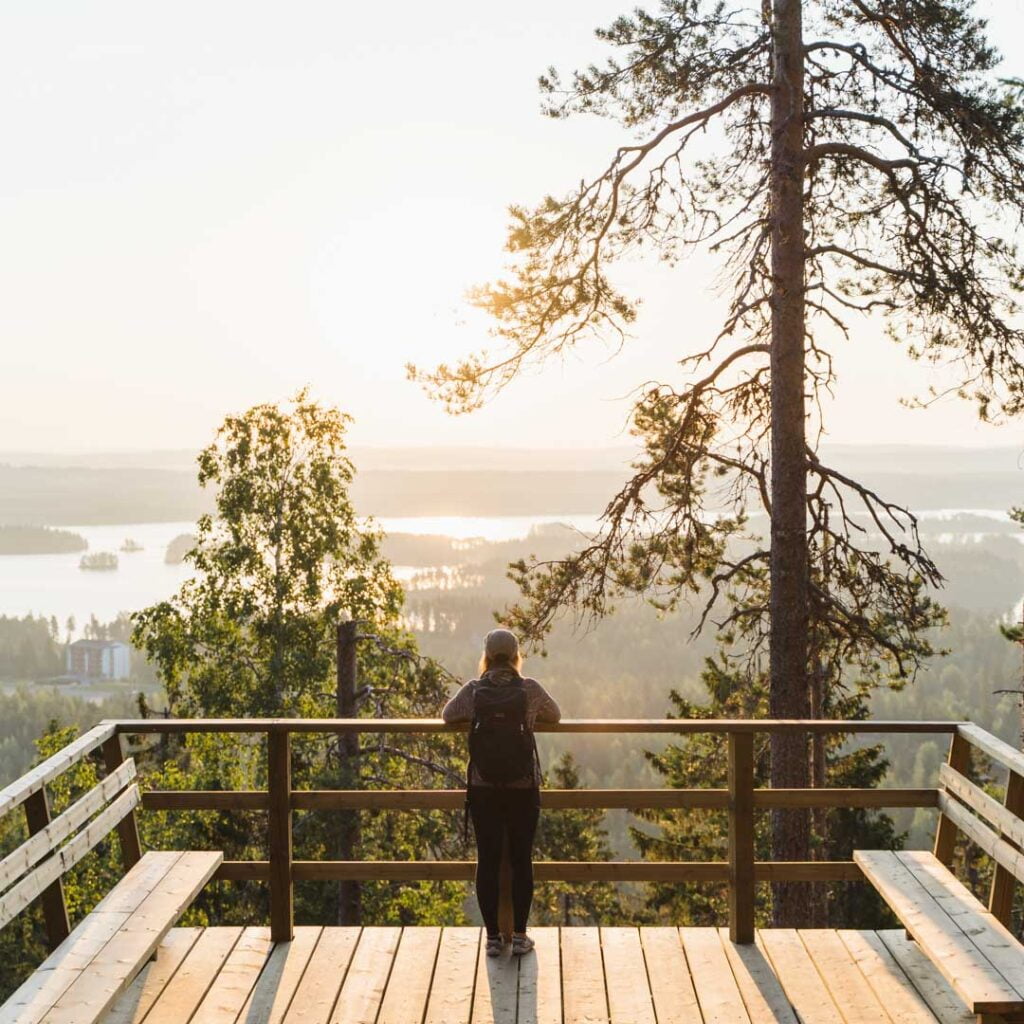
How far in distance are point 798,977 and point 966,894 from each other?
31.8 inches

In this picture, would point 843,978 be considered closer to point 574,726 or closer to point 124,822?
point 574,726

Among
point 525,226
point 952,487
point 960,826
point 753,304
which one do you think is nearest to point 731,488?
point 753,304

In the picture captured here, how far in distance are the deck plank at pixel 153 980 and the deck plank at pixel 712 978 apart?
7.50ft

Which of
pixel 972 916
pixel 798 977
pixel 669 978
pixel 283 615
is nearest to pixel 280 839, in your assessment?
pixel 669 978

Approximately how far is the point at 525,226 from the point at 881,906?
65.2ft

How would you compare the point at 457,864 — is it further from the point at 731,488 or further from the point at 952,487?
the point at 952,487

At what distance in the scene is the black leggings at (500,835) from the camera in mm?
5293

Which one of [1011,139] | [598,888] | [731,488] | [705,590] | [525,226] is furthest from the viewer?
[598,888]

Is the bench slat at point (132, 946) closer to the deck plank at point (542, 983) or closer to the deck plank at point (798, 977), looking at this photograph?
the deck plank at point (542, 983)

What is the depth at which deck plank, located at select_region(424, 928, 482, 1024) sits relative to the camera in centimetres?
483

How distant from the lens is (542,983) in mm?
5129

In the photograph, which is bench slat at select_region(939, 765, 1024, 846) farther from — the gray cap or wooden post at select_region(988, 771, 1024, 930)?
the gray cap

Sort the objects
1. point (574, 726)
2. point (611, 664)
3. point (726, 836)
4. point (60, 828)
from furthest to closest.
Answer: point (611, 664)
point (726, 836)
point (574, 726)
point (60, 828)

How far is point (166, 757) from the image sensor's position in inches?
930
